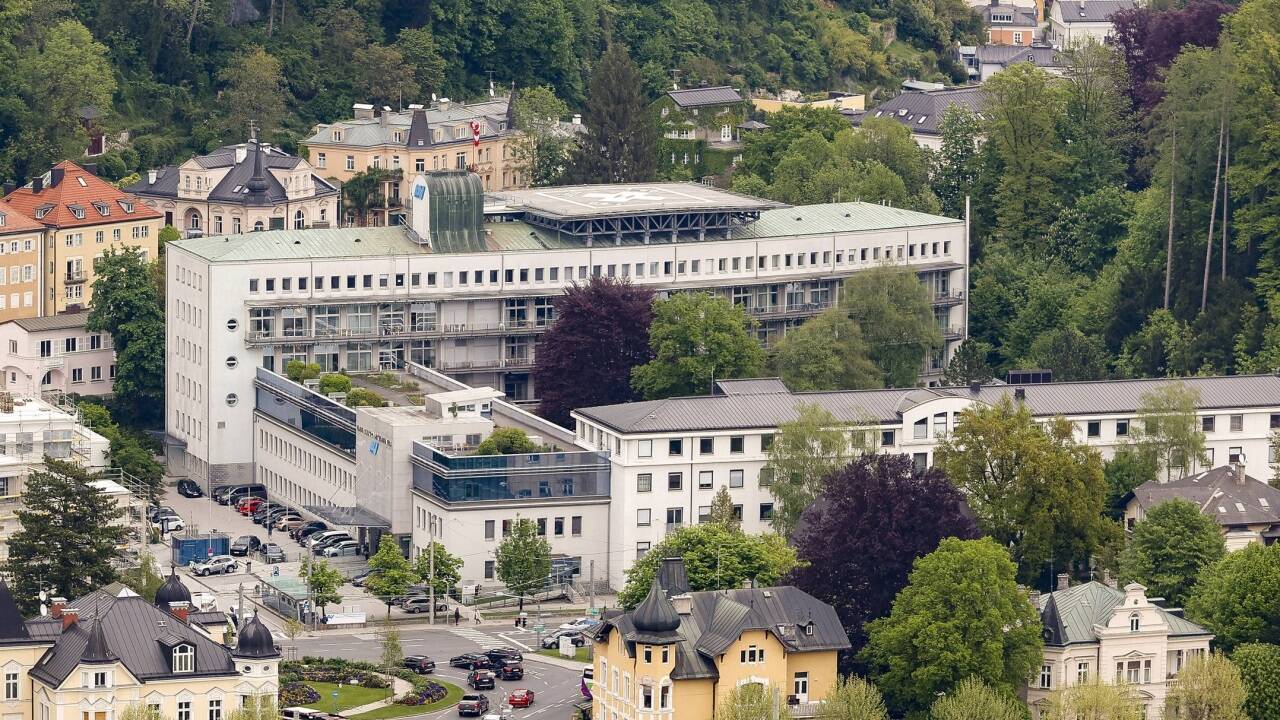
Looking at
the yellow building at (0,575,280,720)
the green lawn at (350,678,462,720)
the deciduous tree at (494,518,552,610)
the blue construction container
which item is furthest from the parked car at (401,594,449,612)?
the yellow building at (0,575,280,720)

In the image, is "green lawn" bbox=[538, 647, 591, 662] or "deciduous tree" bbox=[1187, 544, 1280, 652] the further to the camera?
"green lawn" bbox=[538, 647, 591, 662]

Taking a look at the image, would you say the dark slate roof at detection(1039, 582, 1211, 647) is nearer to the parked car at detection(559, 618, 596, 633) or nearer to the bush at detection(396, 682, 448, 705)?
the parked car at detection(559, 618, 596, 633)

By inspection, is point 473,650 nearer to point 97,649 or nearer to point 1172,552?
point 97,649

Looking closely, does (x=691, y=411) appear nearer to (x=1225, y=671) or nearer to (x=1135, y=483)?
(x=1135, y=483)

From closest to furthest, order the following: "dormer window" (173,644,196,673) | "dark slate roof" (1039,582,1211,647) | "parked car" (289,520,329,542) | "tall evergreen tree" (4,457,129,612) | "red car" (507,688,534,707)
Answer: "dormer window" (173,644,196,673) < "red car" (507,688,534,707) < "dark slate roof" (1039,582,1211,647) < "tall evergreen tree" (4,457,129,612) < "parked car" (289,520,329,542)

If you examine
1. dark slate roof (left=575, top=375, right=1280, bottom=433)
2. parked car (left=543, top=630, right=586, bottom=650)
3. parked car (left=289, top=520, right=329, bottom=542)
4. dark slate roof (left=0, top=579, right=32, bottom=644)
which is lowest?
parked car (left=543, top=630, right=586, bottom=650)

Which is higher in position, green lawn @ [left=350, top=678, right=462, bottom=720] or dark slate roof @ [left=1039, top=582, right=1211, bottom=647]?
dark slate roof @ [left=1039, top=582, right=1211, bottom=647]

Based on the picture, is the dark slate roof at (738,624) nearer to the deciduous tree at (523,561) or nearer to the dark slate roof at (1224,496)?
the deciduous tree at (523,561)
